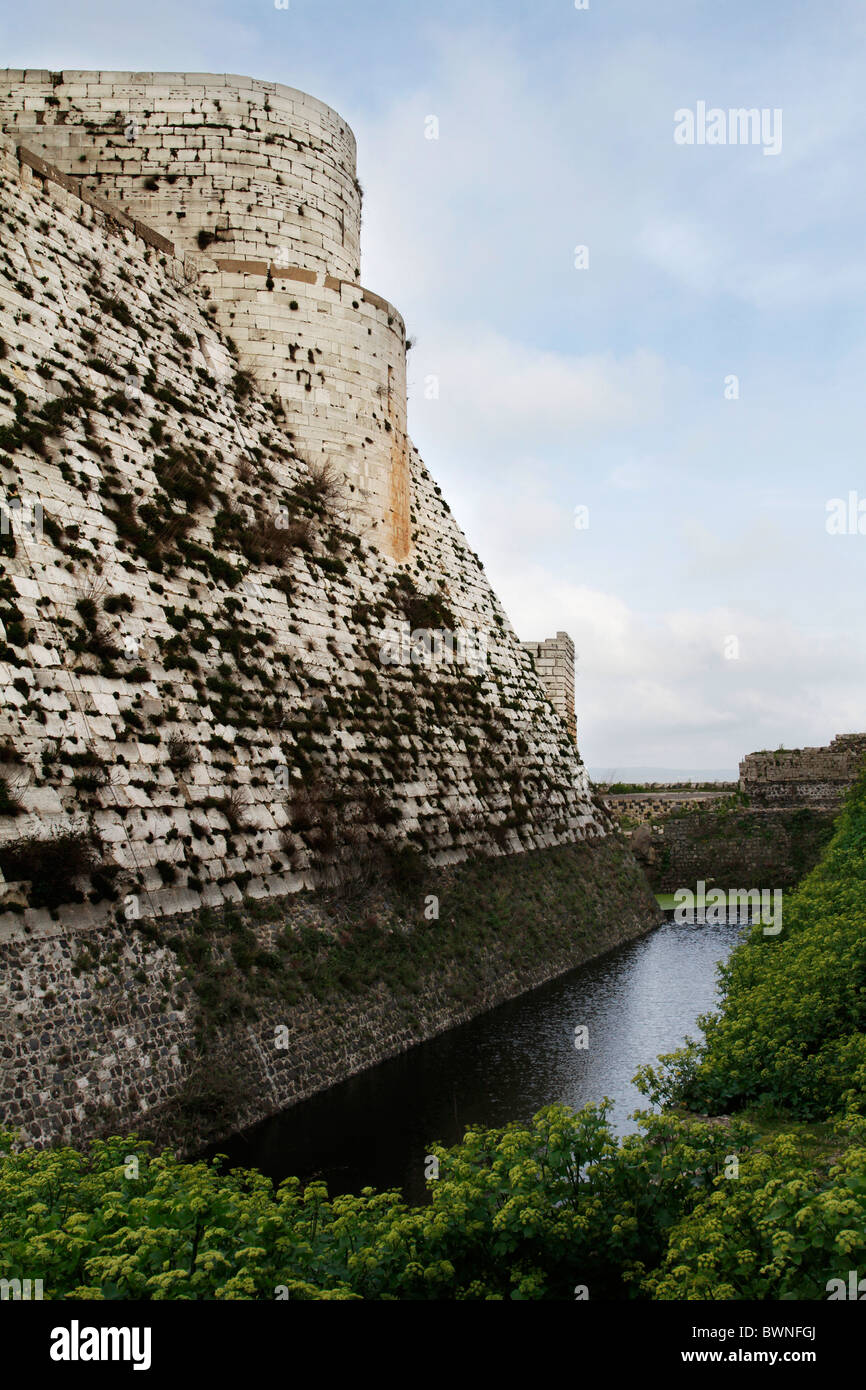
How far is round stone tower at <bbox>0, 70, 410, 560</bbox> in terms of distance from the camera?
19969 mm

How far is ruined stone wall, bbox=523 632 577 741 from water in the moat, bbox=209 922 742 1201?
12024 mm

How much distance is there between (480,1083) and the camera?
12992 mm

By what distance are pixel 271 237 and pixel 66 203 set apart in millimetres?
5210

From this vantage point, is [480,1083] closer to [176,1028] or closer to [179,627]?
[176,1028]

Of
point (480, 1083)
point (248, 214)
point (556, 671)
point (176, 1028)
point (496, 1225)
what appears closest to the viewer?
point (496, 1225)

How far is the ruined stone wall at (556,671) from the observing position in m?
31.1

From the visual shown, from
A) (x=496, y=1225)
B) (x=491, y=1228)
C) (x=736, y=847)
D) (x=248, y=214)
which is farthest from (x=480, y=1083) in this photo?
(x=736, y=847)

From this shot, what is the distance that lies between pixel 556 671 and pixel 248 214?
1582cm

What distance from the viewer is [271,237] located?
67.5ft

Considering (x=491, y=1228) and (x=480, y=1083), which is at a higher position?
(x=491, y=1228)

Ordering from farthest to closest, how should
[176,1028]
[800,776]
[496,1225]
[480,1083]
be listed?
[800,776] < [480,1083] < [176,1028] < [496,1225]
